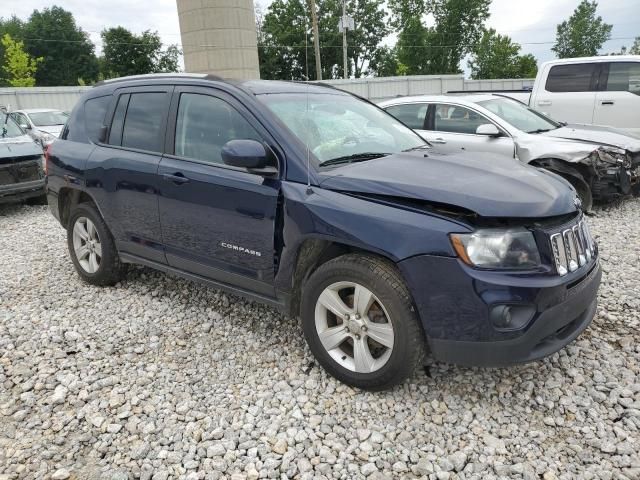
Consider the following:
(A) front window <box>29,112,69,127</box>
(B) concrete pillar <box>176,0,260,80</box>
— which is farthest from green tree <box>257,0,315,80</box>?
(A) front window <box>29,112,69,127</box>

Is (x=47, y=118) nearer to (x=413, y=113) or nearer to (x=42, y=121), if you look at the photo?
(x=42, y=121)

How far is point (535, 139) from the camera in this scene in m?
6.49

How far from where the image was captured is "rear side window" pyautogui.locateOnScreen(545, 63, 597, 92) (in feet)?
30.8

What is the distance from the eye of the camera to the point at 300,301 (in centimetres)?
310

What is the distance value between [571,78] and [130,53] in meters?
57.3

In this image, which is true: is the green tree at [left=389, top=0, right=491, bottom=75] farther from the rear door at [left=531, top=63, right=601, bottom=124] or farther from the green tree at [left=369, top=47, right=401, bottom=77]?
the rear door at [left=531, top=63, right=601, bottom=124]

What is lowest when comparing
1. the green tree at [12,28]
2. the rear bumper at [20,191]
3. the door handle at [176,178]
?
the rear bumper at [20,191]

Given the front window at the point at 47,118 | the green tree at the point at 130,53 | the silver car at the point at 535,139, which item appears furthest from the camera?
the green tree at the point at 130,53

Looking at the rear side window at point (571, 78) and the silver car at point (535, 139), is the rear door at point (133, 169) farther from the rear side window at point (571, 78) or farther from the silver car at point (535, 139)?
the rear side window at point (571, 78)

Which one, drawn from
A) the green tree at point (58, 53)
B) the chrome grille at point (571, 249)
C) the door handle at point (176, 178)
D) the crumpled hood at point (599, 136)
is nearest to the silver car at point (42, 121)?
the door handle at point (176, 178)

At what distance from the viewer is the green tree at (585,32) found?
5303cm

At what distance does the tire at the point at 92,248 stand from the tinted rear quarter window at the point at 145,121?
2.64 ft

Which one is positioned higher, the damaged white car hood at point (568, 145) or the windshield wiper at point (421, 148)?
the windshield wiper at point (421, 148)

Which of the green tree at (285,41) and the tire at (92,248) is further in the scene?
the green tree at (285,41)
